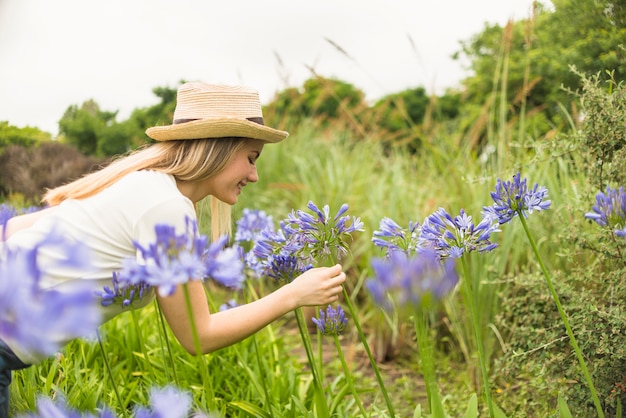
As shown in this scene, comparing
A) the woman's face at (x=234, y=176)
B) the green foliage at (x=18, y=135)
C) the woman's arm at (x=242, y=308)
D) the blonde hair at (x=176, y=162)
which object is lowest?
the woman's arm at (x=242, y=308)

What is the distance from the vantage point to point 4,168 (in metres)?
5.07

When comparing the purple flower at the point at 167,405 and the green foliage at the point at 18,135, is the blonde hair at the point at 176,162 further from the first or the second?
the green foliage at the point at 18,135

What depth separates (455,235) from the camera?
1651 millimetres

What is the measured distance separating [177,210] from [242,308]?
1.10ft

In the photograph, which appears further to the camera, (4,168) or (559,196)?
(4,168)

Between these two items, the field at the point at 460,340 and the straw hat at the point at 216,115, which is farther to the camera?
the field at the point at 460,340

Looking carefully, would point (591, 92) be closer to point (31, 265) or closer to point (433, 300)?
point (433, 300)

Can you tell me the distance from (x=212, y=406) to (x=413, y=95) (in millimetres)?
31237

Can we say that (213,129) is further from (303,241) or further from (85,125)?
(85,125)

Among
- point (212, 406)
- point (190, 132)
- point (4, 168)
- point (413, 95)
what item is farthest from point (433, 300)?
point (413, 95)

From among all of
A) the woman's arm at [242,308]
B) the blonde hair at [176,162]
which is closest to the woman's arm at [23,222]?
the blonde hair at [176,162]

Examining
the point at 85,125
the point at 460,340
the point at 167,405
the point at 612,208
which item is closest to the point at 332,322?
the point at 612,208

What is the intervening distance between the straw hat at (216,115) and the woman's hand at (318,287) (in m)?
0.58

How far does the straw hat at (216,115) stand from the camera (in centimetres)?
203
